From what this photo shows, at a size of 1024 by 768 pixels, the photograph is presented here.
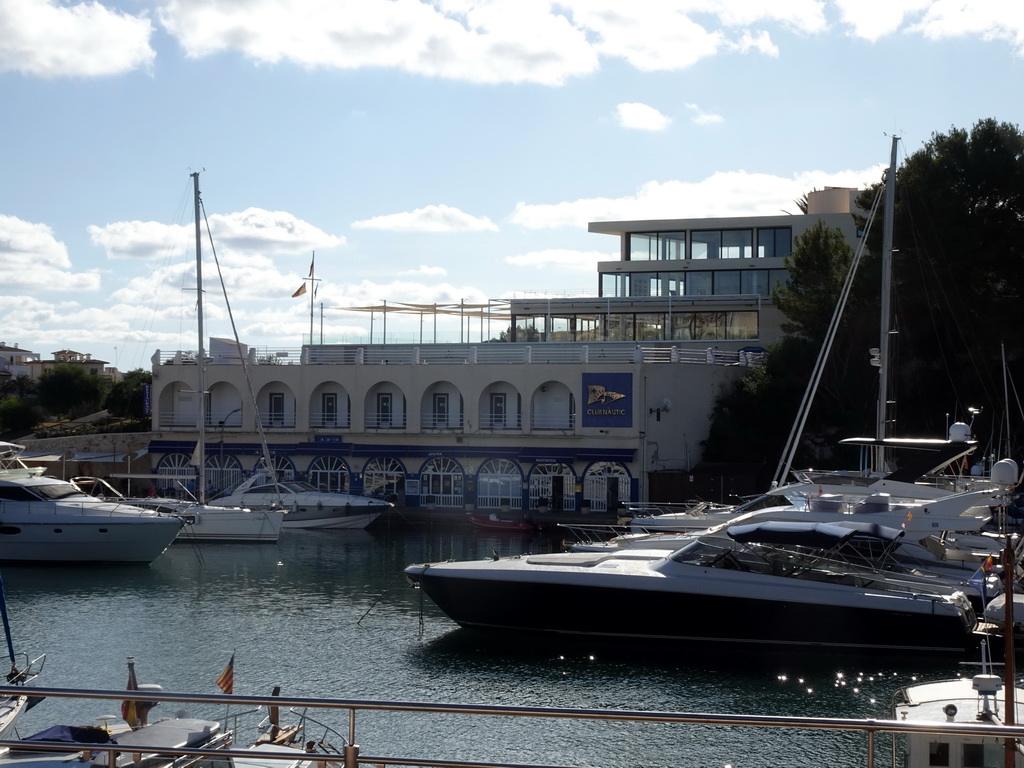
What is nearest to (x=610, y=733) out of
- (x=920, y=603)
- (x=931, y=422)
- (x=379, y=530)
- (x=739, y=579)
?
(x=739, y=579)

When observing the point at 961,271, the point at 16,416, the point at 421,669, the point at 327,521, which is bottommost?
the point at 421,669

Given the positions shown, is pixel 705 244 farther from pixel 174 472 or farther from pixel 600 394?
pixel 174 472

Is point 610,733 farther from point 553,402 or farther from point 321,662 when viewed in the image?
point 553,402

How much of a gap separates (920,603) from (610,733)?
7.81 metres

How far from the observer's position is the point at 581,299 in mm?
61938

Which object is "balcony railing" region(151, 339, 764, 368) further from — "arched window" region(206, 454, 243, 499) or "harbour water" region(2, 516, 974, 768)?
"harbour water" region(2, 516, 974, 768)

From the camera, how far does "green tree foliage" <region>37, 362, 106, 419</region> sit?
82125mm

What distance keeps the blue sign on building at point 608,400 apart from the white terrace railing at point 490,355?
31.7 inches

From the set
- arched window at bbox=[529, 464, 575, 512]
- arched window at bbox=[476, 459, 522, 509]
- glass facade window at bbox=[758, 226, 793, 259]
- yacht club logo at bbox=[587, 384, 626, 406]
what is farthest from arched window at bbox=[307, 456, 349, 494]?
glass facade window at bbox=[758, 226, 793, 259]

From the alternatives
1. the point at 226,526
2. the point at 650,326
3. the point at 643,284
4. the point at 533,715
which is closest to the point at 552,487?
the point at 650,326

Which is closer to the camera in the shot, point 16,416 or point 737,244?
point 737,244

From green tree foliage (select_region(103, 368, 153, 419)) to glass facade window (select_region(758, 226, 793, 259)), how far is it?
41.0m

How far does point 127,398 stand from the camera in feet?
256

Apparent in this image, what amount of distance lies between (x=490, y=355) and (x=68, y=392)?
4144 centimetres
